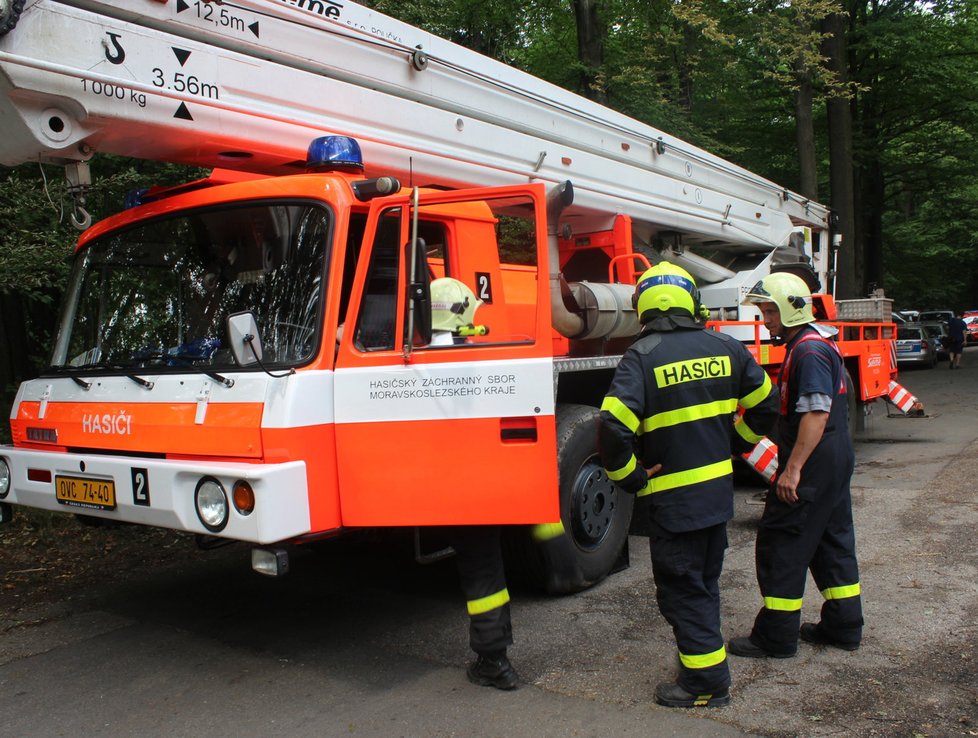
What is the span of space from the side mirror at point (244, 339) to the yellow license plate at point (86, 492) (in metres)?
0.94

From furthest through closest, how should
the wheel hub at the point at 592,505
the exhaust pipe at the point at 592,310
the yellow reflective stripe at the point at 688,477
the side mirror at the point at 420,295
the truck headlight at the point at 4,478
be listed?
1. the exhaust pipe at the point at 592,310
2. the wheel hub at the point at 592,505
3. the truck headlight at the point at 4,478
4. the side mirror at the point at 420,295
5. the yellow reflective stripe at the point at 688,477

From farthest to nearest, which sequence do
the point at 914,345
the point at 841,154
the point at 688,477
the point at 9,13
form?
→ the point at 914,345, the point at 841,154, the point at 688,477, the point at 9,13

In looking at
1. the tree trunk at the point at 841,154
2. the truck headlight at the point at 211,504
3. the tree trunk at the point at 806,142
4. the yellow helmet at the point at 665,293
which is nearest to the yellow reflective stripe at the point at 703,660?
the yellow helmet at the point at 665,293

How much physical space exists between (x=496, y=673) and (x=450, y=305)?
167cm

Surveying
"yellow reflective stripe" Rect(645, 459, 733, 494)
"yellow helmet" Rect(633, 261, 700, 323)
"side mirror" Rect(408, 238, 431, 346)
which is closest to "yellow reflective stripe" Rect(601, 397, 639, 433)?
"yellow reflective stripe" Rect(645, 459, 733, 494)

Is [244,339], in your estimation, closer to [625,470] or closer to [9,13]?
[9,13]

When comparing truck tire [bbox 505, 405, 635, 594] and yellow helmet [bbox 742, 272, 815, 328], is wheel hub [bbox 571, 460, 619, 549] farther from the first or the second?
yellow helmet [bbox 742, 272, 815, 328]

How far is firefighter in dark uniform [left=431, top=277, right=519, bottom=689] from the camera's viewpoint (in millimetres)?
3809

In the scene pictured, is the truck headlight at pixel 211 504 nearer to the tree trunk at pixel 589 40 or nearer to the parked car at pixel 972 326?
the tree trunk at pixel 589 40

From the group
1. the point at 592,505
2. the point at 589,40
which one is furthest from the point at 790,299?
the point at 589,40

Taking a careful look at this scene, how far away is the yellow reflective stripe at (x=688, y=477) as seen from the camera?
11.9 feet

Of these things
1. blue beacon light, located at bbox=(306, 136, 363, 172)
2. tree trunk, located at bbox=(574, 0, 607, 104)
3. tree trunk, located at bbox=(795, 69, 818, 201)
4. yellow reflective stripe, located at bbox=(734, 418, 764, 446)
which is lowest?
yellow reflective stripe, located at bbox=(734, 418, 764, 446)

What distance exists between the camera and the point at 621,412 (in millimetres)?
3576

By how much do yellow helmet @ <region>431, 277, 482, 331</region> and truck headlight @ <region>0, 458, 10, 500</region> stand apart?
97.6 inches
